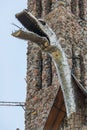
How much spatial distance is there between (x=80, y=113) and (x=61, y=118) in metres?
1.25

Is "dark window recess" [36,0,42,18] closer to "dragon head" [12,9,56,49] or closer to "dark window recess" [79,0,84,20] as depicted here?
"dark window recess" [79,0,84,20]

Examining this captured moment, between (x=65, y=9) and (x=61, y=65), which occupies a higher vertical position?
(x=65, y=9)

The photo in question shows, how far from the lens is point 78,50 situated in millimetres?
23125

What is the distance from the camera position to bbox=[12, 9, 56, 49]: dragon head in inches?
669

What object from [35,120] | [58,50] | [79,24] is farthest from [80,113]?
[79,24]

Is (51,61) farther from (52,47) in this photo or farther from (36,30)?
(36,30)

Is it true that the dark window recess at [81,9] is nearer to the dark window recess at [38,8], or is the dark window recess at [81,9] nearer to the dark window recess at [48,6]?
the dark window recess at [48,6]

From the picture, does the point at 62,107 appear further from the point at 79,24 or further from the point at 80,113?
the point at 79,24

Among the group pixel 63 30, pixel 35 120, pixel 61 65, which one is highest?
pixel 63 30

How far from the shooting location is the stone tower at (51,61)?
22.1 m

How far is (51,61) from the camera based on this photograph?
23.2 m

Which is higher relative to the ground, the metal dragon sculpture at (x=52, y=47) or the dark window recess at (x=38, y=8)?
the dark window recess at (x=38, y=8)

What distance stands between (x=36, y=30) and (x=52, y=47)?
27.4 inches

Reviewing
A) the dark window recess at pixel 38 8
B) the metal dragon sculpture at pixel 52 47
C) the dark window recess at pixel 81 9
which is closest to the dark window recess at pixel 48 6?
the dark window recess at pixel 38 8
